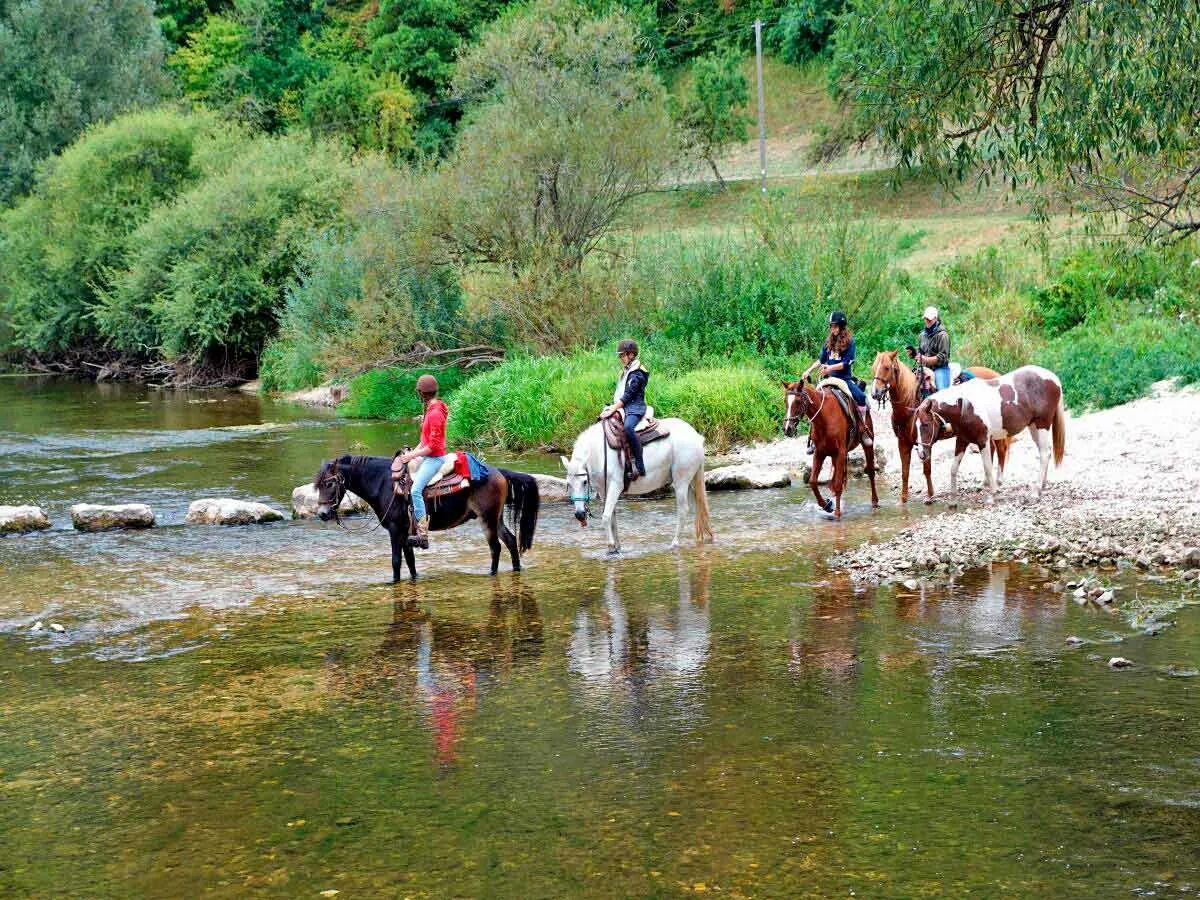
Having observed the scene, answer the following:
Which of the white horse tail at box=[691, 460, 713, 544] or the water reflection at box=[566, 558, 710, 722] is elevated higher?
the white horse tail at box=[691, 460, 713, 544]

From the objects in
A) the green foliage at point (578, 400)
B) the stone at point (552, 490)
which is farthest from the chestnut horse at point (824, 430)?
the green foliage at point (578, 400)

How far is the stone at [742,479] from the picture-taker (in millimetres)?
20219

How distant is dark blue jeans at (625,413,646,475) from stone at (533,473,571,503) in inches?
174

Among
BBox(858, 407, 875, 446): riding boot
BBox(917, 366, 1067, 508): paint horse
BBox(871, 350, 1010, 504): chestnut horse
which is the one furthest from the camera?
BBox(858, 407, 875, 446): riding boot

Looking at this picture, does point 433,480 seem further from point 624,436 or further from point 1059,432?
point 1059,432

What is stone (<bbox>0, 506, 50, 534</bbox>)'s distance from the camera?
725 inches

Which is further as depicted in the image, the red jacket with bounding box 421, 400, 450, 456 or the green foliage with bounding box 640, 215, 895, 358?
the green foliage with bounding box 640, 215, 895, 358

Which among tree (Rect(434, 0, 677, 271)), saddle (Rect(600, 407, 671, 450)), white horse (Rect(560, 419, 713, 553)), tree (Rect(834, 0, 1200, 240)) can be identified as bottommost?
white horse (Rect(560, 419, 713, 553))

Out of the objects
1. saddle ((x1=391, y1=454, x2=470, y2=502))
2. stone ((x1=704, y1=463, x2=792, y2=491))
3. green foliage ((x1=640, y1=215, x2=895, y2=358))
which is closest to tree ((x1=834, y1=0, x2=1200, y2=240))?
saddle ((x1=391, y1=454, x2=470, y2=502))

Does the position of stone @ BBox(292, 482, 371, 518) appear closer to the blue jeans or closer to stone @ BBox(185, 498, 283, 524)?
stone @ BBox(185, 498, 283, 524)

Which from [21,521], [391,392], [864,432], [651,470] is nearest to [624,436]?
[651,470]

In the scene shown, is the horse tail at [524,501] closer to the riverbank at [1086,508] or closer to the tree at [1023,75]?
the riverbank at [1086,508]

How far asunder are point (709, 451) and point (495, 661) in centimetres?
1384

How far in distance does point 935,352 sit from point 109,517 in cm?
1181
